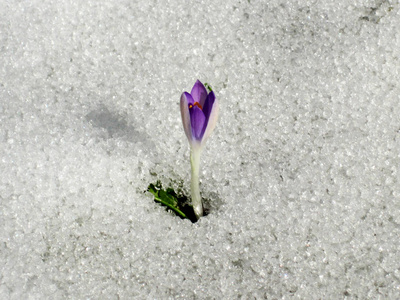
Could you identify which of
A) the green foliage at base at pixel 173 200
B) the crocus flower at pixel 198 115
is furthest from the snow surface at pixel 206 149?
the crocus flower at pixel 198 115

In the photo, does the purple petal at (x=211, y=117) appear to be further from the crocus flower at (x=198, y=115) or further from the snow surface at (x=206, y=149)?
the snow surface at (x=206, y=149)

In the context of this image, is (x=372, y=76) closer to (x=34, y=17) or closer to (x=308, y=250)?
(x=308, y=250)

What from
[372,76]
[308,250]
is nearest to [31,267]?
[308,250]

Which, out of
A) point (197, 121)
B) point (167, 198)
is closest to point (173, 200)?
point (167, 198)

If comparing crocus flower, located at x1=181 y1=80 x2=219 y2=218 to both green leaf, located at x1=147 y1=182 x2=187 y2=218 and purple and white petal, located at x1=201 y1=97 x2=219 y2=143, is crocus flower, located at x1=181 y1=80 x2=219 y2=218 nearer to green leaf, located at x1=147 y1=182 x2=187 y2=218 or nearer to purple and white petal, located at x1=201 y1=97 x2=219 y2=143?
purple and white petal, located at x1=201 y1=97 x2=219 y2=143

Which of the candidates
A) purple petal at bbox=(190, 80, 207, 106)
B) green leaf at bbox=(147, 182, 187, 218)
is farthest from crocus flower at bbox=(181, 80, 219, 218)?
green leaf at bbox=(147, 182, 187, 218)

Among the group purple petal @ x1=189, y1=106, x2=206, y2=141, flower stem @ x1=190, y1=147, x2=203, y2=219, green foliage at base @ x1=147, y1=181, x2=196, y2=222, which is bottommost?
green foliage at base @ x1=147, y1=181, x2=196, y2=222
